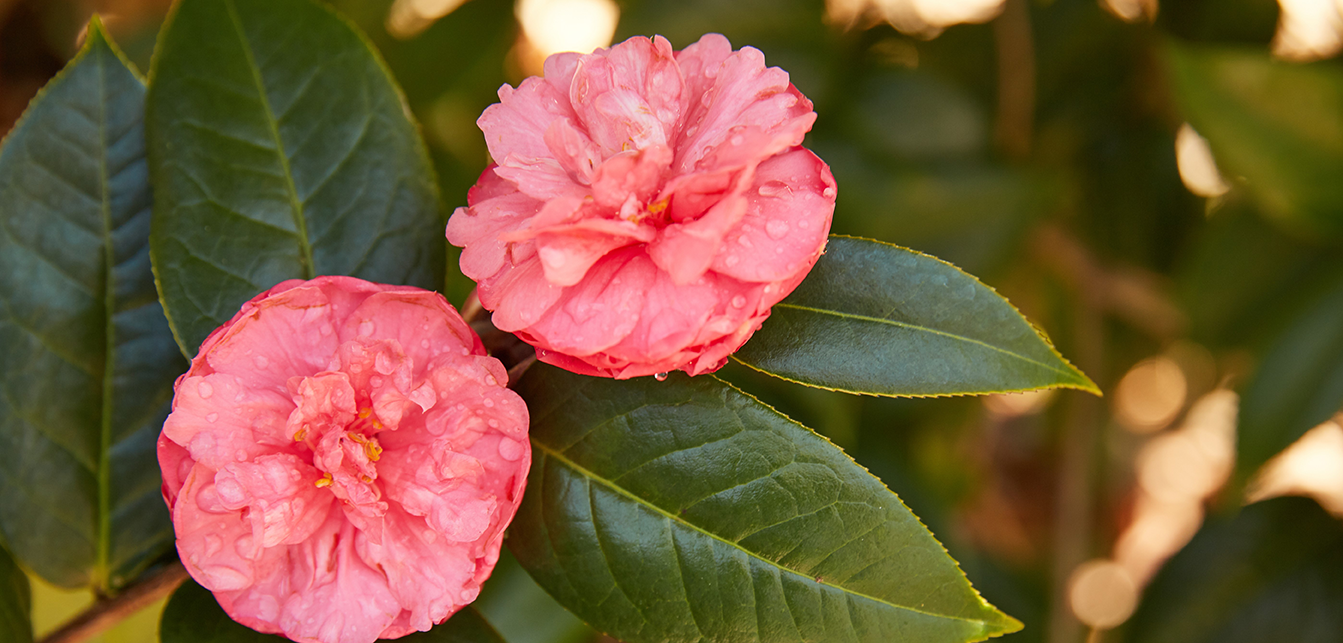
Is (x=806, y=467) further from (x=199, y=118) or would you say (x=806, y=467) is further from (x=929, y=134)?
(x=929, y=134)

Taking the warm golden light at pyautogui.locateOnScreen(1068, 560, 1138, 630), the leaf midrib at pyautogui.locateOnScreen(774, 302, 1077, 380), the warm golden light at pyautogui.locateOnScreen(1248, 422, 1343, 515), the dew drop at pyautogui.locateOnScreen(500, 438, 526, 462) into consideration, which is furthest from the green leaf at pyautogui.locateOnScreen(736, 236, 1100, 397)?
the warm golden light at pyautogui.locateOnScreen(1068, 560, 1138, 630)

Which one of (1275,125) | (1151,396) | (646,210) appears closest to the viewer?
(646,210)

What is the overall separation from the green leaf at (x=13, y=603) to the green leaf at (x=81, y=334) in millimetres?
13

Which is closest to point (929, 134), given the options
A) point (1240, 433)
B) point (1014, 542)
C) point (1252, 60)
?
point (1252, 60)

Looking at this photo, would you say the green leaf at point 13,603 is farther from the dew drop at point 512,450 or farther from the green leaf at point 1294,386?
the green leaf at point 1294,386

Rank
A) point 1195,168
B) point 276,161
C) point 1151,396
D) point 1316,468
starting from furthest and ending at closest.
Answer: point 1151,396
point 1316,468
point 1195,168
point 276,161

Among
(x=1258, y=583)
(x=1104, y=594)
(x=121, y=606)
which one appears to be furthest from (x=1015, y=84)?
(x=121, y=606)

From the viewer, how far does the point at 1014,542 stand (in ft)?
6.84

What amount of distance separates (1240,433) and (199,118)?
1129 mm

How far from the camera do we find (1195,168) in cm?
133

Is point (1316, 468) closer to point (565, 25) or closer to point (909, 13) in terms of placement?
point (909, 13)

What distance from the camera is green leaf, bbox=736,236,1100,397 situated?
0.49m

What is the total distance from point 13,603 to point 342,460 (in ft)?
1.09

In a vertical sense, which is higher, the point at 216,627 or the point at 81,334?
the point at 81,334
